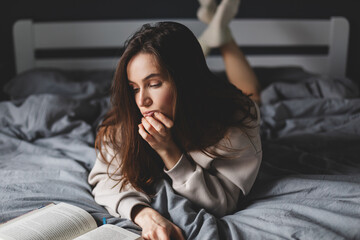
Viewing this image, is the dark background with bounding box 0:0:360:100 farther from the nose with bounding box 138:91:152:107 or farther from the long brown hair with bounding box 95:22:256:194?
the nose with bounding box 138:91:152:107

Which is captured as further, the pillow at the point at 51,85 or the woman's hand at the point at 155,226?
the pillow at the point at 51,85

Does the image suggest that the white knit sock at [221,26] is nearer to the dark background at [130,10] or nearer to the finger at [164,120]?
the dark background at [130,10]

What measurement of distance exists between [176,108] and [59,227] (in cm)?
38

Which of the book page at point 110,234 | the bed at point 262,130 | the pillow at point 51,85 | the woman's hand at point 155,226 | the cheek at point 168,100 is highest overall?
the cheek at point 168,100

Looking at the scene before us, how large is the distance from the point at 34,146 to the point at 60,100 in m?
0.28

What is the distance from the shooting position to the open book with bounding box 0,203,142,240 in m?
0.81

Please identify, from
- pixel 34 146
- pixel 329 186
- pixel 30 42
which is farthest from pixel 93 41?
pixel 329 186

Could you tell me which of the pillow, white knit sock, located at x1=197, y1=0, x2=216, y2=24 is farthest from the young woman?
white knit sock, located at x1=197, y1=0, x2=216, y2=24

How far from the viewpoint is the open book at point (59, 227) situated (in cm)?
81

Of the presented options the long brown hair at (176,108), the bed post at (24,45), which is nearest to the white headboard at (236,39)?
the bed post at (24,45)

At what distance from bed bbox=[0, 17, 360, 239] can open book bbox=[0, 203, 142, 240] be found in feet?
0.24

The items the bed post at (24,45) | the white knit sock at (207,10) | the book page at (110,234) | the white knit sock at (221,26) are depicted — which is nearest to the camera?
the book page at (110,234)

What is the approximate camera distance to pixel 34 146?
145 cm

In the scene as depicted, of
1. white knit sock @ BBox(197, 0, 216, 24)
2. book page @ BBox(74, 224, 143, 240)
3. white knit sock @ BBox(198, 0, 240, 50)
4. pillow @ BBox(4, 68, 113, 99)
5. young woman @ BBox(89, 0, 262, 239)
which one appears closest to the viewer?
book page @ BBox(74, 224, 143, 240)
